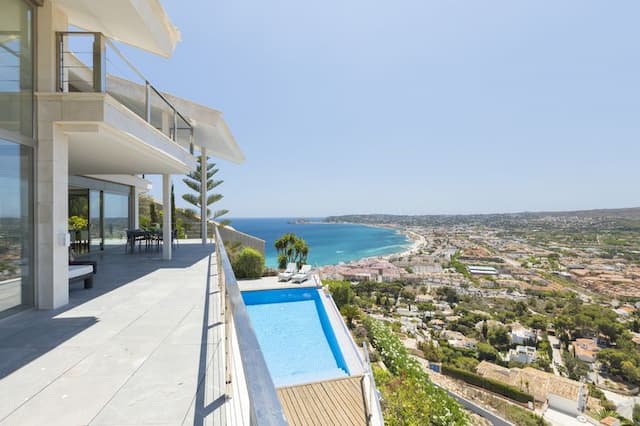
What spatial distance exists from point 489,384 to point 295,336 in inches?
A: 558

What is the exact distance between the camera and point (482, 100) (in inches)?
1016

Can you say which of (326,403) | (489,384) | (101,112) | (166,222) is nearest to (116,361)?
(101,112)

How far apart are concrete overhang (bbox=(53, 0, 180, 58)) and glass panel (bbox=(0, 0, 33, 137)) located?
0.59 m

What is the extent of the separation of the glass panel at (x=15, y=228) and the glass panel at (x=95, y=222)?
695 centimetres

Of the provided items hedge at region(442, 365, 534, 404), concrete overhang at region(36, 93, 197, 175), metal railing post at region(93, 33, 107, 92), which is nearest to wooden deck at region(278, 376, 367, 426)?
concrete overhang at region(36, 93, 197, 175)

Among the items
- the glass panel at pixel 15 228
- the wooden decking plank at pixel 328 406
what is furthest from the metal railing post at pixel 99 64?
the wooden decking plank at pixel 328 406

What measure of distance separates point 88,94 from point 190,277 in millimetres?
3664

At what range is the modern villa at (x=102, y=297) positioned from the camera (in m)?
1.96

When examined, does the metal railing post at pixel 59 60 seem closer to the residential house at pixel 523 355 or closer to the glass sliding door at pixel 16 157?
the glass sliding door at pixel 16 157

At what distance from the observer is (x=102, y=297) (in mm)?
4613

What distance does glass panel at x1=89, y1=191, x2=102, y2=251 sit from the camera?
9836 millimetres

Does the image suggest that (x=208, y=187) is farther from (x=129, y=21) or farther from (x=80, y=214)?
(x=129, y=21)

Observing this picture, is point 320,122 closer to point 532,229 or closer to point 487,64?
point 487,64

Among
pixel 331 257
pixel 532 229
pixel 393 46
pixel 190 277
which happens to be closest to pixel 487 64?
pixel 393 46
